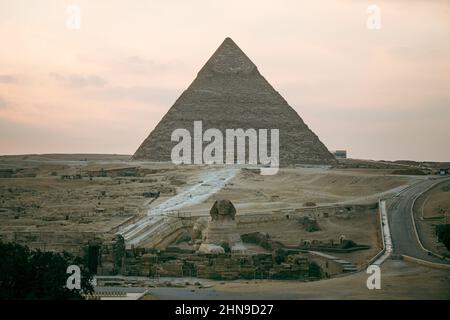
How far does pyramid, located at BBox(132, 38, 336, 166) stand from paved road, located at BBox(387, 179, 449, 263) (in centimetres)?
5714

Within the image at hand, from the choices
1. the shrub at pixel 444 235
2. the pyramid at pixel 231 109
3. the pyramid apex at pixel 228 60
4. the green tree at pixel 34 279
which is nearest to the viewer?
the green tree at pixel 34 279

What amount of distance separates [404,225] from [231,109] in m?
81.2

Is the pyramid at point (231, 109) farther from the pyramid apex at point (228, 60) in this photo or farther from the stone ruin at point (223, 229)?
the stone ruin at point (223, 229)

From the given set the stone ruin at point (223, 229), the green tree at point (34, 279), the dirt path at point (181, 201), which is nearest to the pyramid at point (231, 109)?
the dirt path at point (181, 201)

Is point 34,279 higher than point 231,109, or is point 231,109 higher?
point 231,109

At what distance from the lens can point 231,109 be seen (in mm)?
119938

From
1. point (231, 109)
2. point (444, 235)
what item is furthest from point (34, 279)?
point (231, 109)

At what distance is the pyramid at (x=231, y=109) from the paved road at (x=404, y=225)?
2250 inches

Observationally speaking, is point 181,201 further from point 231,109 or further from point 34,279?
point 231,109

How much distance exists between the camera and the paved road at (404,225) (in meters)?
31.8

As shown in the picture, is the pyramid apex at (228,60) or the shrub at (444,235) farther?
the pyramid apex at (228,60)
